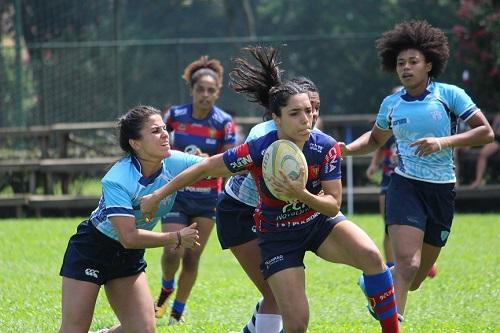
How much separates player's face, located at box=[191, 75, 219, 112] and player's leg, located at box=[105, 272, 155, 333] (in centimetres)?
303

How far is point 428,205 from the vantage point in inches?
272

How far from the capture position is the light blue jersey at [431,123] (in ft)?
22.7

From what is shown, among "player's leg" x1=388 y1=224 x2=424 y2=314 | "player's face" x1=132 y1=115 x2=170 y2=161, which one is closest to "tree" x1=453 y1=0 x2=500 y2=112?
"player's leg" x1=388 y1=224 x2=424 y2=314

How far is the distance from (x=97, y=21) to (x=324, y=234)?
15.7 metres

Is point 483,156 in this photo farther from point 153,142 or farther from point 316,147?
point 153,142

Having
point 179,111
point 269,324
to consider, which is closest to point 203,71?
point 179,111

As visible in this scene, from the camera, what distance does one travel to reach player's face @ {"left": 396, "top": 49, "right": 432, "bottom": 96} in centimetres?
703

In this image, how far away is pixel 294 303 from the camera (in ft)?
18.5

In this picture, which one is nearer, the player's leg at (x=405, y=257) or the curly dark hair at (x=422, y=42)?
the player's leg at (x=405, y=257)

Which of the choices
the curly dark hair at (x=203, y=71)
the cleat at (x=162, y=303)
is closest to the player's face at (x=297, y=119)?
the cleat at (x=162, y=303)

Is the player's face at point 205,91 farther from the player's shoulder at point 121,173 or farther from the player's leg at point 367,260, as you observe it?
the player's leg at point 367,260

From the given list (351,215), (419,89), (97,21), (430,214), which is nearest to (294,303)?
(430,214)

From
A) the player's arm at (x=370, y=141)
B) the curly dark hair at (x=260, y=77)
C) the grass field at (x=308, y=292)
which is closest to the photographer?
the curly dark hair at (x=260, y=77)

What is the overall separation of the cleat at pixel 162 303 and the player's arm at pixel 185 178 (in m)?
2.65
